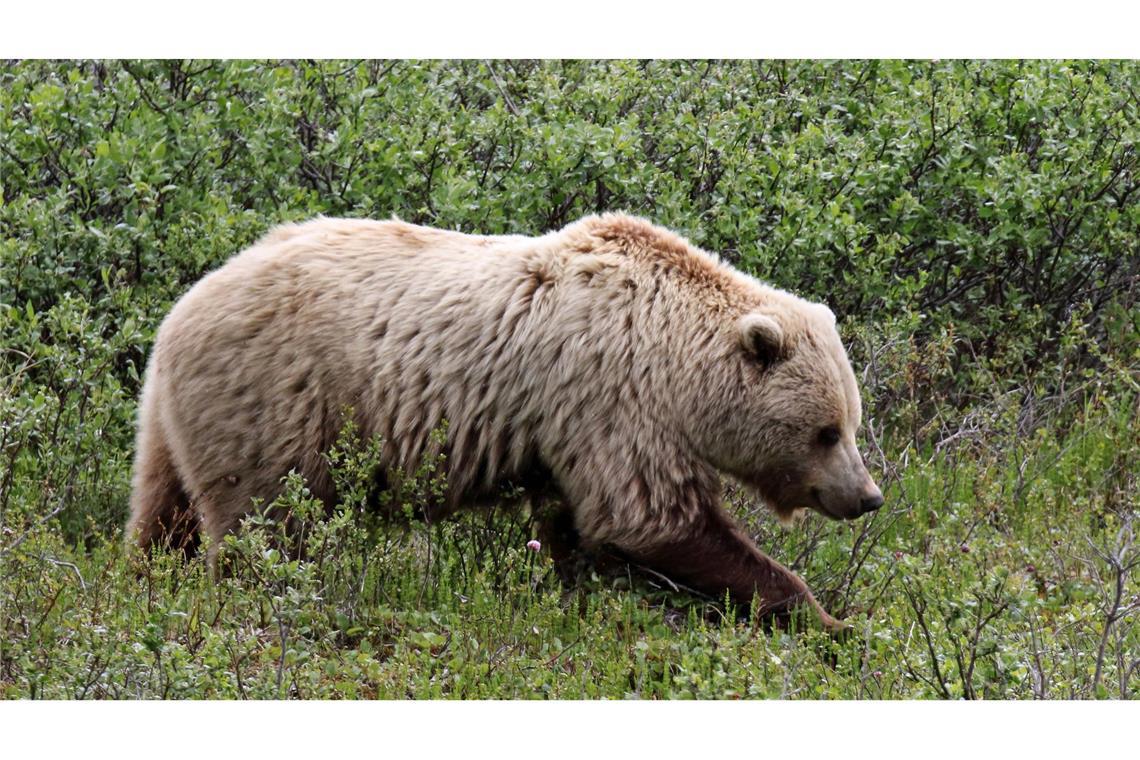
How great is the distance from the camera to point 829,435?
6184 millimetres

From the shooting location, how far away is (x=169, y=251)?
784cm

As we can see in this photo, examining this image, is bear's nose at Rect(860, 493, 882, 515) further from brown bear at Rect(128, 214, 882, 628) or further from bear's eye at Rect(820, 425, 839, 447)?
bear's eye at Rect(820, 425, 839, 447)

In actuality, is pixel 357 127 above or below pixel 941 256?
above

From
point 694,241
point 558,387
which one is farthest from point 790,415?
point 694,241

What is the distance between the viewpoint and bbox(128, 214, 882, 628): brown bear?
239 inches

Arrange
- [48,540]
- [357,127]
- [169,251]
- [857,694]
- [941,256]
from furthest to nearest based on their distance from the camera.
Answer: [941,256] → [357,127] → [169,251] → [48,540] → [857,694]

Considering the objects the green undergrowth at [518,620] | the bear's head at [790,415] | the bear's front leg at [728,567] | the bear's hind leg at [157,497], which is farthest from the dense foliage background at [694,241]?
the bear's head at [790,415]

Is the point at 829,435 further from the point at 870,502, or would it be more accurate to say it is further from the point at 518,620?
the point at 518,620

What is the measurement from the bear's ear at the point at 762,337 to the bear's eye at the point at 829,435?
1.20 feet

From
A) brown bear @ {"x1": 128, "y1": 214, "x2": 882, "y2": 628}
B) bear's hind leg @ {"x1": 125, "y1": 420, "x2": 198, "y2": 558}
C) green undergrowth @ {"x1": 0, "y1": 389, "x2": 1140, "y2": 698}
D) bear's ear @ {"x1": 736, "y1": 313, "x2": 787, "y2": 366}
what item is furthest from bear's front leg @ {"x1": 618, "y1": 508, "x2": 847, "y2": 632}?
bear's hind leg @ {"x1": 125, "y1": 420, "x2": 198, "y2": 558}
